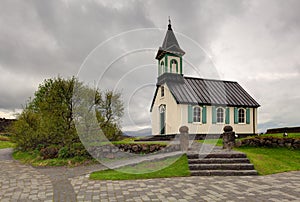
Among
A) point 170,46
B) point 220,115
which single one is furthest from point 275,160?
point 170,46

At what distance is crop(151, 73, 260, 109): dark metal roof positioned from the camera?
20.4 meters

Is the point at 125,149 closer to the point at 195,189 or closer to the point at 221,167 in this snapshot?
the point at 221,167

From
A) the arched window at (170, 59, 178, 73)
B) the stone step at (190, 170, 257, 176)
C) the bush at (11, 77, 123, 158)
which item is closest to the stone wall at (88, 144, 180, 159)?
the bush at (11, 77, 123, 158)

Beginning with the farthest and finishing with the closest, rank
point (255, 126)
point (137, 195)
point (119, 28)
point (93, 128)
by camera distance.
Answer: point (255, 126)
point (93, 128)
point (119, 28)
point (137, 195)

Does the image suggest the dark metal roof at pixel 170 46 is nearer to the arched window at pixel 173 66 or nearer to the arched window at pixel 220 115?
the arched window at pixel 173 66

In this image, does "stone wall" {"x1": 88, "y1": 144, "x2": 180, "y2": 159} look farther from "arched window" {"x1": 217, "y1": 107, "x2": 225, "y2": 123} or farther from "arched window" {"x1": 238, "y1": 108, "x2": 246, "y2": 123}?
"arched window" {"x1": 238, "y1": 108, "x2": 246, "y2": 123}

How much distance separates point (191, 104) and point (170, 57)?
15.8 feet

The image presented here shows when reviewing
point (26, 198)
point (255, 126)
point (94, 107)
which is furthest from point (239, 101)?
point (26, 198)

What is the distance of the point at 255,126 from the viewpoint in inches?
891

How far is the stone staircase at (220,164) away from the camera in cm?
873

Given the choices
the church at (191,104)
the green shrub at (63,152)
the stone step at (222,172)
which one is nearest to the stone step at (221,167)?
the stone step at (222,172)

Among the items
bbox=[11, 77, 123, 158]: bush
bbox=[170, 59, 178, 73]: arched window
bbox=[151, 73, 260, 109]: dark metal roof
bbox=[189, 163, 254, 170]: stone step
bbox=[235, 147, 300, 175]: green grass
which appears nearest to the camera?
bbox=[189, 163, 254, 170]: stone step

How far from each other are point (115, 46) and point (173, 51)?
45.1 feet

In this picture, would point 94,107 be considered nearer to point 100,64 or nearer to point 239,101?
point 100,64
